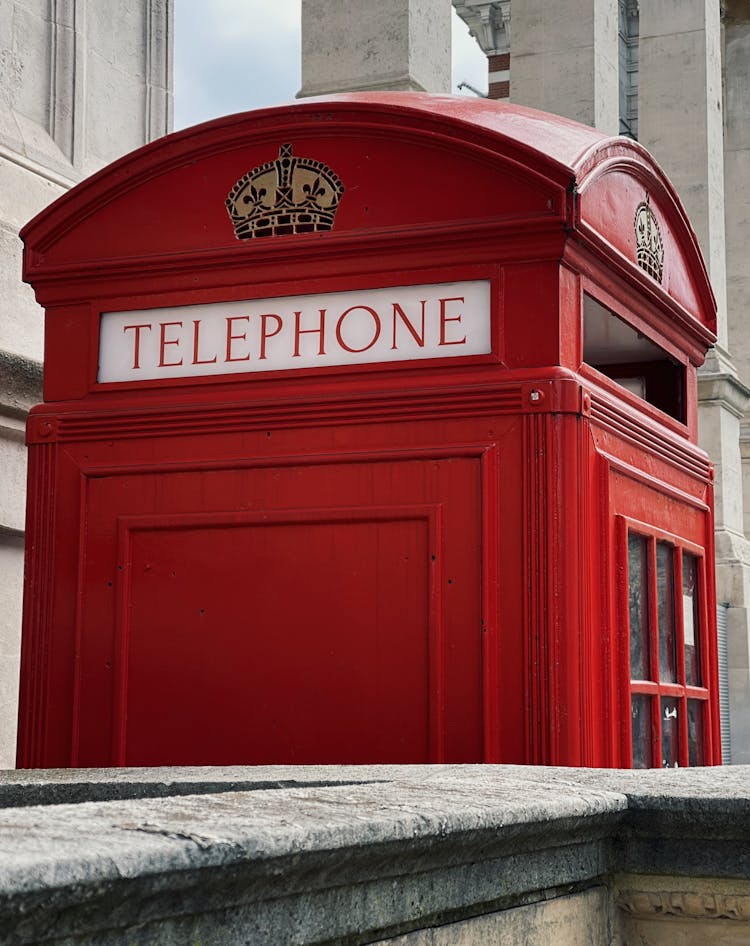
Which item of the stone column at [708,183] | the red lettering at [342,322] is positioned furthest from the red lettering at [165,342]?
the stone column at [708,183]

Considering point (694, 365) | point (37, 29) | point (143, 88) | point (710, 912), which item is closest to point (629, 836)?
point (710, 912)

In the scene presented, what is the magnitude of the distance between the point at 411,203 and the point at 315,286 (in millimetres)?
308

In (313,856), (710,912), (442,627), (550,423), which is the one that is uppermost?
(550,423)

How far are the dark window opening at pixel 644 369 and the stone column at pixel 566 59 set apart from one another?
6.61 m

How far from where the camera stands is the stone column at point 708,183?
1213cm

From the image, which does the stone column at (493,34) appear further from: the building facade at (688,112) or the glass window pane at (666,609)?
the glass window pane at (666,609)

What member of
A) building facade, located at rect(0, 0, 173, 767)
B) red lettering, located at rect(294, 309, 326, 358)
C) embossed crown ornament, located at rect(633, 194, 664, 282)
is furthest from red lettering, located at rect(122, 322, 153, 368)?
embossed crown ornament, located at rect(633, 194, 664, 282)

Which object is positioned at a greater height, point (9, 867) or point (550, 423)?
point (550, 423)

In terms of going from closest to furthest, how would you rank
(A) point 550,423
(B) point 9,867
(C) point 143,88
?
1. (B) point 9,867
2. (A) point 550,423
3. (C) point 143,88

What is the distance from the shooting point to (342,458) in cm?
373

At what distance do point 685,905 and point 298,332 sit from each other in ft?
6.86

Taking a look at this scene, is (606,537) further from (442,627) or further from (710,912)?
(710,912)

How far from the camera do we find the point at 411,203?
3799mm

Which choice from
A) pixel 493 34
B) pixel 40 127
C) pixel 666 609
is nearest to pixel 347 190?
pixel 666 609
